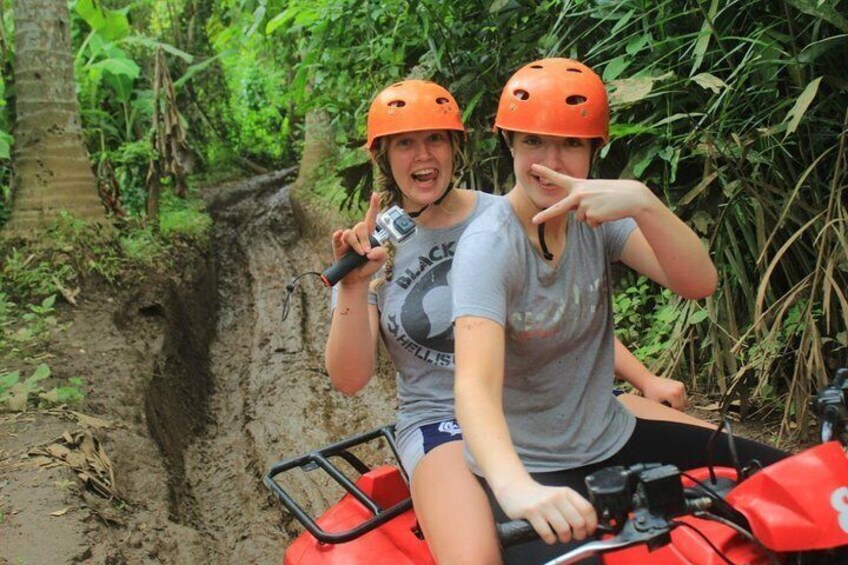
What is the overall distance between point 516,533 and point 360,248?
1.16 m

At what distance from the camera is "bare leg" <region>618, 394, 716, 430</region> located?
2459mm

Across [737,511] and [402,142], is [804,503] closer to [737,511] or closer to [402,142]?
[737,511]

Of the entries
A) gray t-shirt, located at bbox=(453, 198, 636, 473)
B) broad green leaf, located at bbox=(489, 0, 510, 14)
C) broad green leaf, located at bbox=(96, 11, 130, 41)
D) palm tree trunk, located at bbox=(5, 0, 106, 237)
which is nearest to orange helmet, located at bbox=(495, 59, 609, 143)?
gray t-shirt, located at bbox=(453, 198, 636, 473)

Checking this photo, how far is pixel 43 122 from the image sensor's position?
24.4ft

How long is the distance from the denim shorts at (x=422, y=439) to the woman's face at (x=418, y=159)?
2.71ft

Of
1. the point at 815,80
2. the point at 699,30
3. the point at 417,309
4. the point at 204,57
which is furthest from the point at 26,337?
the point at 204,57

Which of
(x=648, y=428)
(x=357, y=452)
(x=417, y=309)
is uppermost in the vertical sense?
(x=417, y=309)

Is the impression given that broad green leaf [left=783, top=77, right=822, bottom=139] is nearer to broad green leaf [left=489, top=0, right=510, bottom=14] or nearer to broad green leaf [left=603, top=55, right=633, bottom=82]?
broad green leaf [left=603, top=55, right=633, bottom=82]

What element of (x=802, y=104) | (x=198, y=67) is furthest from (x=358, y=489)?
(x=198, y=67)

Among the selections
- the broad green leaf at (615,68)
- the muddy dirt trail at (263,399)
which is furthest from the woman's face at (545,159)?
the muddy dirt trail at (263,399)

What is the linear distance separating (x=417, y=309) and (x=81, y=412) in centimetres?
341

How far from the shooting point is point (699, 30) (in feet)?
14.7

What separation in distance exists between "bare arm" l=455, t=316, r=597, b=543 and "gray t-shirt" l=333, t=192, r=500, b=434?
2.41 ft

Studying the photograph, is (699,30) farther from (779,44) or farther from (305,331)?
(305,331)
